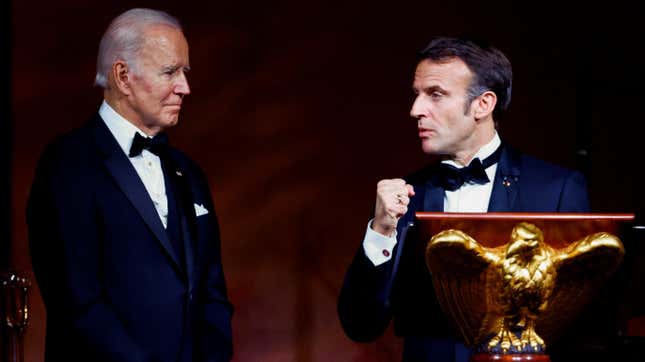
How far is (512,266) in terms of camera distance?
1.68 metres

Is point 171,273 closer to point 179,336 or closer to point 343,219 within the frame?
point 179,336

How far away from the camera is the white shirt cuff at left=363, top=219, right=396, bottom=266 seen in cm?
215

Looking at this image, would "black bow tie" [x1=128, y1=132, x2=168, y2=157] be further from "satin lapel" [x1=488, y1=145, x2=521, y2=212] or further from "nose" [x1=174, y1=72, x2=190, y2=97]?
"satin lapel" [x1=488, y1=145, x2=521, y2=212]

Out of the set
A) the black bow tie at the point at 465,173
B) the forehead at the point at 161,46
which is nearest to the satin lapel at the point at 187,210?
the forehead at the point at 161,46

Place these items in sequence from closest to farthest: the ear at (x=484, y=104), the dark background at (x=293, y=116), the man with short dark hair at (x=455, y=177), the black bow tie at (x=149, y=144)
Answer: the man with short dark hair at (x=455, y=177) < the black bow tie at (x=149, y=144) < the ear at (x=484, y=104) < the dark background at (x=293, y=116)

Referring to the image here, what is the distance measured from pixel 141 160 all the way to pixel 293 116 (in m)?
1.88

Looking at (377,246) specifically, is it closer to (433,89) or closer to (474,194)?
(474,194)

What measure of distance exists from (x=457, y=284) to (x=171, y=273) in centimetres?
78

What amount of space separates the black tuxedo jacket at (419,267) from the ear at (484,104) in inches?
4.0

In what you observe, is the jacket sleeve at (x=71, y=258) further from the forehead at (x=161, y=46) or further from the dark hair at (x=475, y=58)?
the dark hair at (x=475, y=58)

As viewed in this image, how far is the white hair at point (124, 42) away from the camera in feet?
7.63

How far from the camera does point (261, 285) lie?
13.6 ft

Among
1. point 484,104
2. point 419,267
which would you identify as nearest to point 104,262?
point 419,267

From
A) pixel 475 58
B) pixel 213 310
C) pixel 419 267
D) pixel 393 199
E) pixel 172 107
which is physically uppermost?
pixel 475 58
